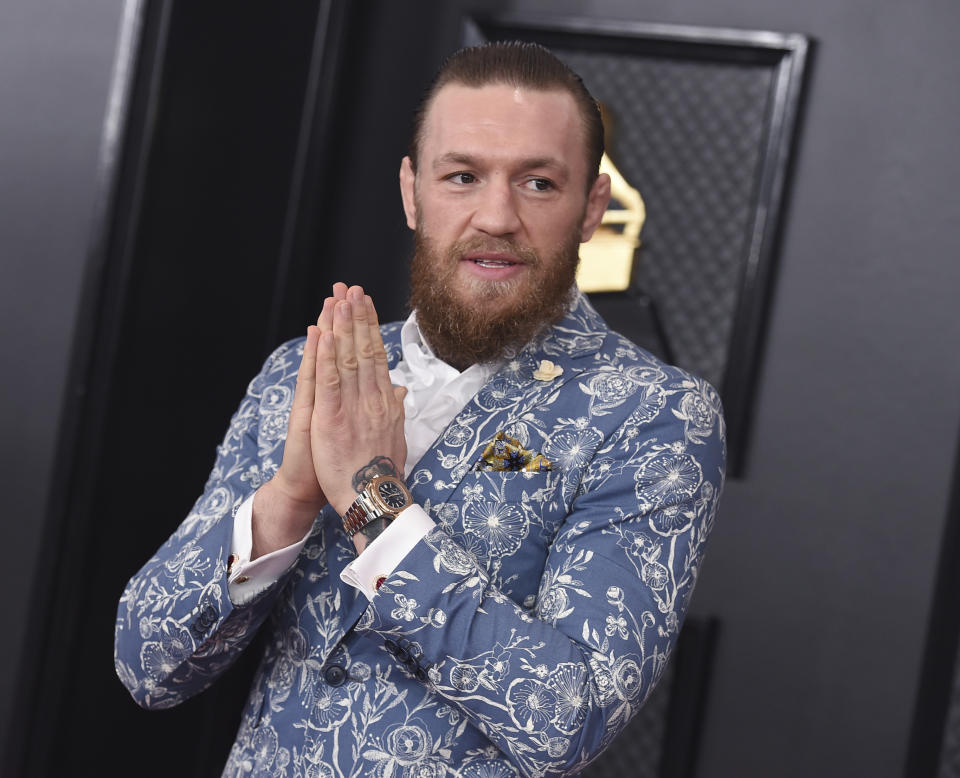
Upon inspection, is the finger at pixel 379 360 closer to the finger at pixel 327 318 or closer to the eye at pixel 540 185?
the finger at pixel 327 318

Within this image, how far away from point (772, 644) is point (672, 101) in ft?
3.89

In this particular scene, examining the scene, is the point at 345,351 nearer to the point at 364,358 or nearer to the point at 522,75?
the point at 364,358

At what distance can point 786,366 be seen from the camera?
229 centimetres

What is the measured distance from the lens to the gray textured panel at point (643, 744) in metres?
2.39

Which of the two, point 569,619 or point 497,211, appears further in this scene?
point 497,211

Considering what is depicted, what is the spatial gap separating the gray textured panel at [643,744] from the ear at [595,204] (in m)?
1.25

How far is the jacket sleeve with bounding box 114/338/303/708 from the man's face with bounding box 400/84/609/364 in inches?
11.9

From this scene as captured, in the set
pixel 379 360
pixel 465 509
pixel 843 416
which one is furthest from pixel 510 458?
pixel 843 416

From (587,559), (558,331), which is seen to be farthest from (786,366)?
(587,559)

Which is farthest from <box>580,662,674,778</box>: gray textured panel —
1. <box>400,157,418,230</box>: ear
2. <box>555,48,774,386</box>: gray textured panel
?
<box>400,157,418,230</box>: ear

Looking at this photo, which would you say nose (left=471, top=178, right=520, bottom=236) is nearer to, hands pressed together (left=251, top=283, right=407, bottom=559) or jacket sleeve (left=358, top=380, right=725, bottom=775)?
hands pressed together (left=251, top=283, right=407, bottom=559)

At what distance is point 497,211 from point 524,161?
72 millimetres

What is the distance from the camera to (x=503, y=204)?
1336 mm

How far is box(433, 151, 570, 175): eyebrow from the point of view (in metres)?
1.35
